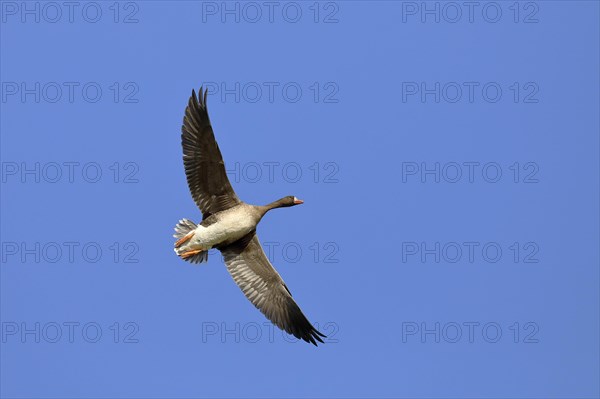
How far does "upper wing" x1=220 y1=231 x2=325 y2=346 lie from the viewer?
19.9 meters

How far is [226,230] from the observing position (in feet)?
63.5

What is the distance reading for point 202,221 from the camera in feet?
64.0

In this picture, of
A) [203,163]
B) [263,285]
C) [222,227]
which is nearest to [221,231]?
[222,227]

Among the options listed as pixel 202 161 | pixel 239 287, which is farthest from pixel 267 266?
pixel 202 161

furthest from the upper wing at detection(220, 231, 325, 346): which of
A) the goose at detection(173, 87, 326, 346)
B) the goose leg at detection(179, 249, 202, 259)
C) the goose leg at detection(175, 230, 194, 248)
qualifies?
the goose leg at detection(175, 230, 194, 248)

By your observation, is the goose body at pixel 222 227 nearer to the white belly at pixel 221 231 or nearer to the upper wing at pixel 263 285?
the white belly at pixel 221 231

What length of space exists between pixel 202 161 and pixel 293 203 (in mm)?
2482

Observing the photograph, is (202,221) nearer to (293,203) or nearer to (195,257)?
(195,257)

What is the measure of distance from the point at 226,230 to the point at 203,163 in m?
1.46

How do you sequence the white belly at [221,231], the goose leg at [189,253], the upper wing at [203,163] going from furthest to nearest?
the goose leg at [189,253] → the white belly at [221,231] → the upper wing at [203,163]

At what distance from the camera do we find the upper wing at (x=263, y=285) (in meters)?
19.9

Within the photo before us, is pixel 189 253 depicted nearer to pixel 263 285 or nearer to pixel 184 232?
pixel 184 232

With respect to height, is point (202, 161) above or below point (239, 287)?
above

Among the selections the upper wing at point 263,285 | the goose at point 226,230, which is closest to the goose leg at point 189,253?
the goose at point 226,230
